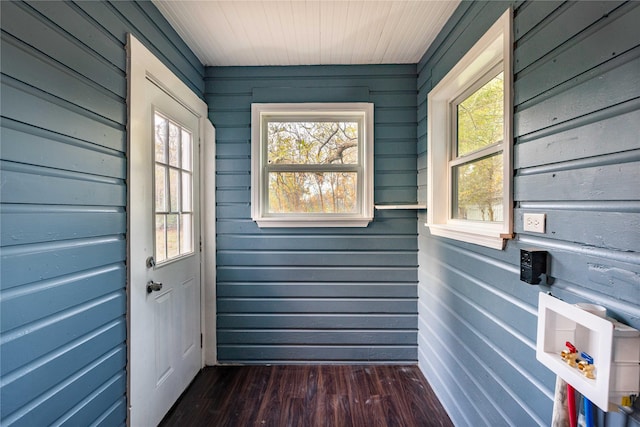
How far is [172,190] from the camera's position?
1.72 meters

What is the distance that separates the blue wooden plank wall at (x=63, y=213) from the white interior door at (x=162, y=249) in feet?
0.25

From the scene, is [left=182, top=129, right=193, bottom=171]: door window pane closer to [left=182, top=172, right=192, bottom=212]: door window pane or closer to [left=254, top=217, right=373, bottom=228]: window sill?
[left=182, top=172, right=192, bottom=212]: door window pane

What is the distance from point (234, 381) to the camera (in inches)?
78.2

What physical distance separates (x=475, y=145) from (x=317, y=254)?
1.33m

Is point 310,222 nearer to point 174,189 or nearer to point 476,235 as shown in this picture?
point 174,189

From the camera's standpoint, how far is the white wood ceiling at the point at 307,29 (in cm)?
155

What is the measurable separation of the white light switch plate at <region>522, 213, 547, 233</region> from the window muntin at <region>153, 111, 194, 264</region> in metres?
1.79

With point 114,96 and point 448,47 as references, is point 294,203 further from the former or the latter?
point 448,47

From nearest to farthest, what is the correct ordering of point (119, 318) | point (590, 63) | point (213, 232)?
point (590, 63)
point (119, 318)
point (213, 232)

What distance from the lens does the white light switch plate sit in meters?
0.97

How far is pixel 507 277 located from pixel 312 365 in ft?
5.38

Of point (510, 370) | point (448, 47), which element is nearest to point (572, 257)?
point (510, 370)

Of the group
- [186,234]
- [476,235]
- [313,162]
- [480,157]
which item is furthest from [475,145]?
[186,234]

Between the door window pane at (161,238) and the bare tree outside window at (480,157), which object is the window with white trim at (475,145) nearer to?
the bare tree outside window at (480,157)
